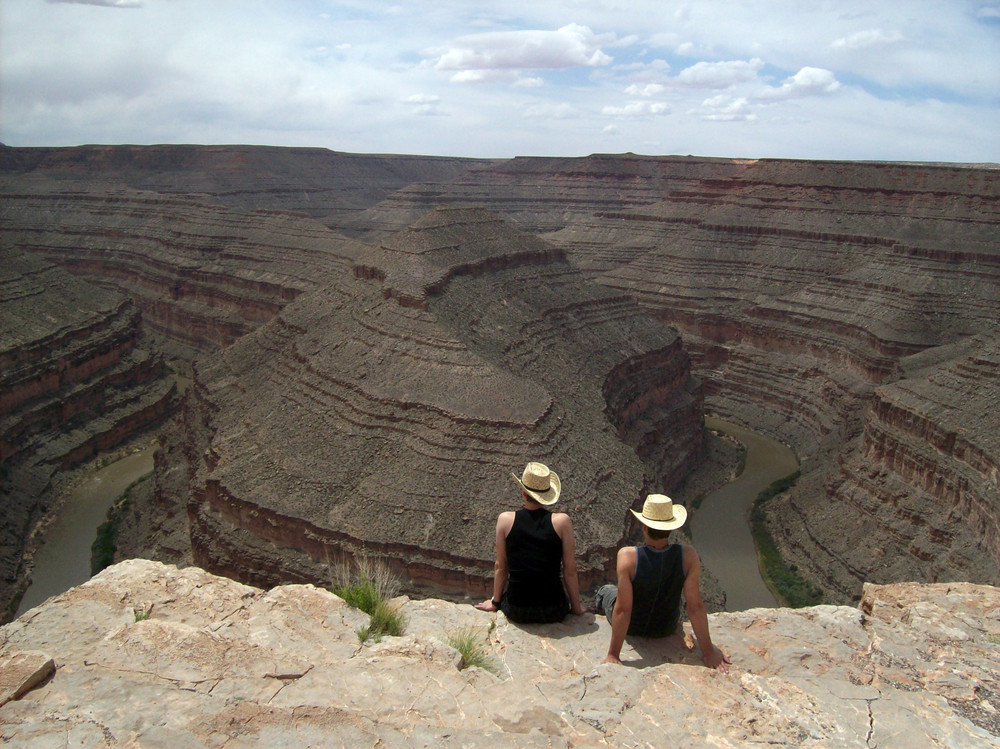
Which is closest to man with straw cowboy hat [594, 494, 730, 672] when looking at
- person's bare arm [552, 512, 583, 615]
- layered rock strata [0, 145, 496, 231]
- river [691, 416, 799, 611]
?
person's bare arm [552, 512, 583, 615]

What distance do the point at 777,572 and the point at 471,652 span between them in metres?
26.0

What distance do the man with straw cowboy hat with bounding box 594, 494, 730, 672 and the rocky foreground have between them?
0.75ft

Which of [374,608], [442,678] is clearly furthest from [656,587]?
[374,608]

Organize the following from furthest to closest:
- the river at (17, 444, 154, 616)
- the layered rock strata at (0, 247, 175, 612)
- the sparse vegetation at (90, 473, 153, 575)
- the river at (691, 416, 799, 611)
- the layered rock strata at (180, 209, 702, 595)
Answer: the layered rock strata at (0, 247, 175, 612) → the sparse vegetation at (90, 473, 153, 575) → the river at (691, 416, 799, 611) → the river at (17, 444, 154, 616) → the layered rock strata at (180, 209, 702, 595)

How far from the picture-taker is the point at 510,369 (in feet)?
105

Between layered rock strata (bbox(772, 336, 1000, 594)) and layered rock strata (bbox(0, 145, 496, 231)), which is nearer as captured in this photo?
layered rock strata (bbox(772, 336, 1000, 594))

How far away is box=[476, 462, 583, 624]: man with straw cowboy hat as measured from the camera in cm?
967

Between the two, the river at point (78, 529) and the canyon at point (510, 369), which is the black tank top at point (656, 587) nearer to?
the canyon at point (510, 369)

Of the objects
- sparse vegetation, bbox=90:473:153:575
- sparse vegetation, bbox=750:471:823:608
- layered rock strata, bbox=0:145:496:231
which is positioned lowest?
sparse vegetation, bbox=90:473:153:575

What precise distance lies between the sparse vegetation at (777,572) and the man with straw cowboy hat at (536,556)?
71.1 ft

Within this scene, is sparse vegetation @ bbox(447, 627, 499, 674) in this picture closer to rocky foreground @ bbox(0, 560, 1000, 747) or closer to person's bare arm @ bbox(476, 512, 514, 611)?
rocky foreground @ bbox(0, 560, 1000, 747)

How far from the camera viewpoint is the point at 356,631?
29.4 ft

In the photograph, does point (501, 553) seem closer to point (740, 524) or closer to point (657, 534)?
point (657, 534)

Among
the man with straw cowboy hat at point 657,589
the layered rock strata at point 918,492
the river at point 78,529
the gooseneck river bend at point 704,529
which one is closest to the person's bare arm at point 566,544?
the man with straw cowboy hat at point 657,589
